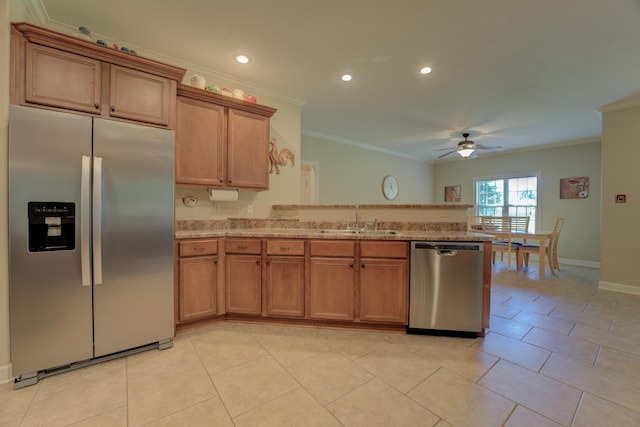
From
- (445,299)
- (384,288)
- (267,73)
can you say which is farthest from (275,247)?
(267,73)

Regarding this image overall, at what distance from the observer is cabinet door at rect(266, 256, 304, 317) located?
8.14 ft

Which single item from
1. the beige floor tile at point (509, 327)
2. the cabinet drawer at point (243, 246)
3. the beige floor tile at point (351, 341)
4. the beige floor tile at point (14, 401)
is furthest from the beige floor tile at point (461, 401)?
the beige floor tile at point (14, 401)

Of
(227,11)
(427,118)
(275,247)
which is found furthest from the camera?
(427,118)

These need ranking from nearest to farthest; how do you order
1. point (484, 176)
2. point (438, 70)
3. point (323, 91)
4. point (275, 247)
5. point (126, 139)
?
point (126, 139) < point (275, 247) < point (438, 70) < point (323, 91) < point (484, 176)

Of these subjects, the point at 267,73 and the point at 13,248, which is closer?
the point at 13,248

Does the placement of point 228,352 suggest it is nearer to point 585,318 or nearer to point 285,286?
point 285,286

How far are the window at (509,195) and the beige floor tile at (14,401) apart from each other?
8.13 metres

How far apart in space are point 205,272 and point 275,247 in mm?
685

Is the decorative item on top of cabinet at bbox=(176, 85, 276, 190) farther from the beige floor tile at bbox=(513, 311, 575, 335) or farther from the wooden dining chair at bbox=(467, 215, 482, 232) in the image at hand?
the wooden dining chair at bbox=(467, 215, 482, 232)

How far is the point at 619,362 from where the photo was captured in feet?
6.30

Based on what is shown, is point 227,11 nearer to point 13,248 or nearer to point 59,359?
point 13,248

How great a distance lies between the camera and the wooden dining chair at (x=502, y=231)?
15.7 feet

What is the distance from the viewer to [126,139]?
1.89 metres

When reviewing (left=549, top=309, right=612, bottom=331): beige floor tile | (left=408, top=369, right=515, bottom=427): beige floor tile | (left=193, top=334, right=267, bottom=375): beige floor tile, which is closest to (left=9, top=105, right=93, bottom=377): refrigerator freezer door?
(left=193, top=334, right=267, bottom=375): beige floor tile
